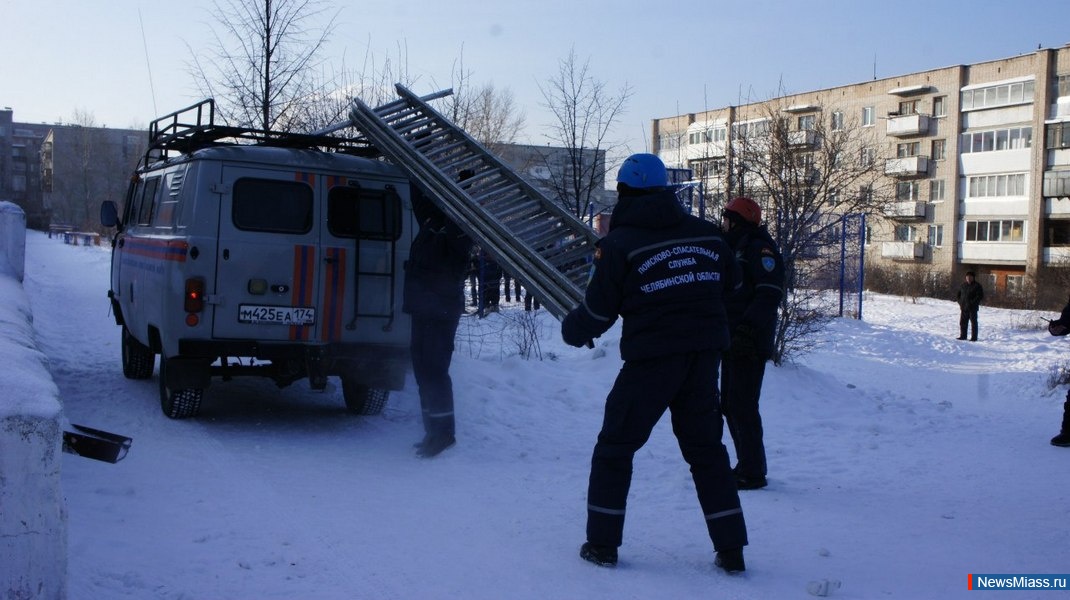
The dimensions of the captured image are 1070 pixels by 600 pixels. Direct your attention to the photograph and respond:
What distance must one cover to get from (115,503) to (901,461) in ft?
18.1

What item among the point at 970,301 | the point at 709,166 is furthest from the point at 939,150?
the point at 709,166

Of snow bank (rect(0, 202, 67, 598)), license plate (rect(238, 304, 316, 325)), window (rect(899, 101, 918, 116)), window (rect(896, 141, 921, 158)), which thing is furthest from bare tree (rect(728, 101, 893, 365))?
window (rect(899, 101, 918, 116))

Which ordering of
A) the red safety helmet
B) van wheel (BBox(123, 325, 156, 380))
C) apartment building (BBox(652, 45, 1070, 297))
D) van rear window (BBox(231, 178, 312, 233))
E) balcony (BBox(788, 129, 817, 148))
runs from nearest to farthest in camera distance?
1. the red safety helmet
2. van rear window (BBox(231, 178, 312, 233))
3. van wheel (BBox(123, 325, 156, 380))
4. balcony (BBox(788, 129, 817, 148))
5. apartment building (BBox(652, 45, 1070, 297))

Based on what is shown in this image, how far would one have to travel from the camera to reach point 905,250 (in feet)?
180

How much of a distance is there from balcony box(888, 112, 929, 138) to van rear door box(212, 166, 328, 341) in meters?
54.2

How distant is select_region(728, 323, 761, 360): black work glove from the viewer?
597 cm

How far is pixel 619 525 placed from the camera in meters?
4.41

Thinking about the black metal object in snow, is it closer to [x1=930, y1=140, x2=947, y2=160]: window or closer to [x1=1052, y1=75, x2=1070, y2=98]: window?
[x1=1052, y1=75, x2=1070, y2=98]: window

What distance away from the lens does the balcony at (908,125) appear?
181ft

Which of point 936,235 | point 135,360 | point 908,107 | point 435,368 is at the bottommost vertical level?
point 135,360

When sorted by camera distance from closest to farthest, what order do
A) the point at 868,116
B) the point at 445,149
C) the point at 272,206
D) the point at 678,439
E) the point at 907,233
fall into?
the point at 678,439
the point at 272,206
the point at 445,149
the point at 907,233
the point at 868,116

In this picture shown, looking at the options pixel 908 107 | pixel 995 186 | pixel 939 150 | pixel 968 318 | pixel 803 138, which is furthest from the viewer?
pixel 908 107

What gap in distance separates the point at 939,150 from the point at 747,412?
55489 millimetres

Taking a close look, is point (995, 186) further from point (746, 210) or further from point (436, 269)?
point (436, 269)
